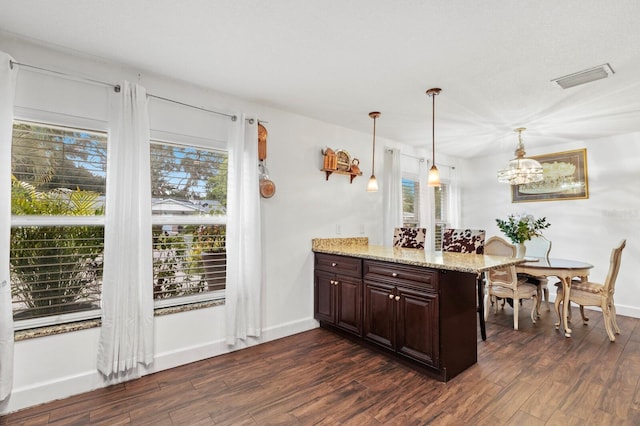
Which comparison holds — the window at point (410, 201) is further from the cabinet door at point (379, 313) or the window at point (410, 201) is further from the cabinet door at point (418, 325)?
the cabinet door at point (418, 325)

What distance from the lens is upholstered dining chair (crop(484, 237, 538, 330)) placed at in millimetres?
3666

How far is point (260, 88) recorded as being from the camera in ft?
9.70

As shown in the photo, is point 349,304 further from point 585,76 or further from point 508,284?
point 585,76

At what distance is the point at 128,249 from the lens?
2.43 metres

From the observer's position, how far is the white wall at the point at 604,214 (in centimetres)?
425

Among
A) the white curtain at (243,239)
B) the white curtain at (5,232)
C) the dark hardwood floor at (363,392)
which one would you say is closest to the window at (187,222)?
the white curtain at (243,239)

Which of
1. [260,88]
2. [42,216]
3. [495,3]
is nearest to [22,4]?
[42,216]

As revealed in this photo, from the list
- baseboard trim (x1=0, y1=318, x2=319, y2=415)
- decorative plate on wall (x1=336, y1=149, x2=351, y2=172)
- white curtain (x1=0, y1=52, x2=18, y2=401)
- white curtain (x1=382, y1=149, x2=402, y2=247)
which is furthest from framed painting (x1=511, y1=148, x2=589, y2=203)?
white curtain (x1=0, y1=52, x2=18, y2=401)

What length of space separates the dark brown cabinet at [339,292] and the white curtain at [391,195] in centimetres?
125

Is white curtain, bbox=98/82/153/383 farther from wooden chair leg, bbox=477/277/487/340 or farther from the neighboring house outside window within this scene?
the neighboring house outside window

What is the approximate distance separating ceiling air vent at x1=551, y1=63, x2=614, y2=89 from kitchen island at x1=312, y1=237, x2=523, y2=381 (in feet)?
5.37

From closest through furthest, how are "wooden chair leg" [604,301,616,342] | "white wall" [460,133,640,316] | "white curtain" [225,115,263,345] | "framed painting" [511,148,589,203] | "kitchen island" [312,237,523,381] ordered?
"kitchen island" [312,237,523,381] < "white curtain" [225,115,263,345] < "wooden chair leg" [604,301,616,342] < "white wall" [460,133,640,316] < "framed painting" [511,148,589,203]

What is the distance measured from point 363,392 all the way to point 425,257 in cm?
124

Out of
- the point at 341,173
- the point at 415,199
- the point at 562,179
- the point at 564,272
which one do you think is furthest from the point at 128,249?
the point at 562,179
